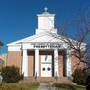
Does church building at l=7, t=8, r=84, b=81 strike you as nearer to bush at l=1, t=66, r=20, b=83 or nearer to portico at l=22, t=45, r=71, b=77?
portico at l=22, t=45, r=71, b=77

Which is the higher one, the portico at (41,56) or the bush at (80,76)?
the portico at (41,56)

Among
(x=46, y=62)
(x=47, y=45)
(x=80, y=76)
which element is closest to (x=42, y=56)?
(x=46, y=62)

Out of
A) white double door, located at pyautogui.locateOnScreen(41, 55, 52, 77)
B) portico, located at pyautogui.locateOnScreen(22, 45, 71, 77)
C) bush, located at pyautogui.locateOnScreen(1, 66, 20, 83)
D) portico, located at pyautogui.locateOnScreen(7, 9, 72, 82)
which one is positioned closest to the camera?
bush, located at pyautogui.locateOnScreen(1, 66, 20, 83)

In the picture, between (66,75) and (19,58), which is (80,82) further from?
(19,58)

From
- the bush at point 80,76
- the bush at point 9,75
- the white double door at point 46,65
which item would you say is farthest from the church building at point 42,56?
the bush at point 80,76

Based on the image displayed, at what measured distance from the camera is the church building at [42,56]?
5538 centimetres

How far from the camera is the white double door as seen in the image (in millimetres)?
57875

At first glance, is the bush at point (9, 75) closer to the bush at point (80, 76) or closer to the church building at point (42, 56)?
the church building at point (42, 56)

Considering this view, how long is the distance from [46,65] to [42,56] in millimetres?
1817

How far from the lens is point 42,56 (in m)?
58.2

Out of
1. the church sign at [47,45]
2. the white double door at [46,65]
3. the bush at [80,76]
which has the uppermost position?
the church sign at [47,45]

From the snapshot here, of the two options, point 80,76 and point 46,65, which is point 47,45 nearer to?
point 46,65

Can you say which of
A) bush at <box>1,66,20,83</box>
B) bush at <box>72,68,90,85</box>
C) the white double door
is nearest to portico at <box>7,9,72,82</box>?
the white double door

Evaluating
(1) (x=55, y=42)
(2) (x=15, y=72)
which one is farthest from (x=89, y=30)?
(1) (x=55, y=42)
